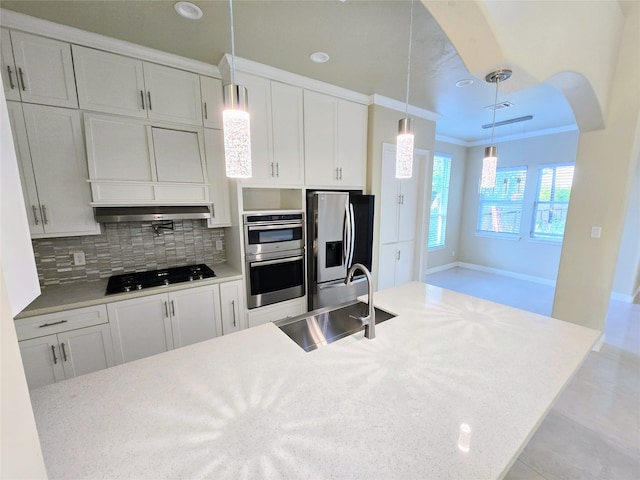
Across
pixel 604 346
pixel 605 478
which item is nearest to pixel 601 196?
pixel 604 346

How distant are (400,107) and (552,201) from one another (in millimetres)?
3500

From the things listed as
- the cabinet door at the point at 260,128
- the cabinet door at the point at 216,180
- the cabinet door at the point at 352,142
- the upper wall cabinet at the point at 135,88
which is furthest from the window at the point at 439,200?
the upper wall cabinet at the point at 135,88

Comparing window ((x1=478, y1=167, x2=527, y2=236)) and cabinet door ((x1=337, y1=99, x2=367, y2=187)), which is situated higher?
cabinet door ((x1=337, y1=99, x2=367, y2=187))

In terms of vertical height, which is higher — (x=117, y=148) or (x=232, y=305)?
(x=117, y=148)

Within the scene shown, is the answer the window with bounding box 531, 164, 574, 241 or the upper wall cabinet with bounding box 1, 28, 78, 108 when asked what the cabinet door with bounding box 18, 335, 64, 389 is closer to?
the upper wall cabinet with bounding box 1, 28, 78, 108

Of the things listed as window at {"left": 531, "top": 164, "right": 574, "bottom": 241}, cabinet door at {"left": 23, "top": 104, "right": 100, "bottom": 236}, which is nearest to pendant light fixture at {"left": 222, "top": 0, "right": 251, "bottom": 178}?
cabinet door at {"left": 23, "top": 104, "right": 100, "bottom": 236}

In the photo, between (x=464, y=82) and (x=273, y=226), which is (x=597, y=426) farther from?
(x=464, y=82)

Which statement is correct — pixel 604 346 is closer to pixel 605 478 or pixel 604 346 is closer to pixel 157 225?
pixel 605 478

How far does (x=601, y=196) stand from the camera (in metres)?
2.51

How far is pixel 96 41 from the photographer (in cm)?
189

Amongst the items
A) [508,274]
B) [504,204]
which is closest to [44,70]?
[504,204]

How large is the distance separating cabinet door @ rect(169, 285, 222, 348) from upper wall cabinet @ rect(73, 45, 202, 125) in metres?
1.49

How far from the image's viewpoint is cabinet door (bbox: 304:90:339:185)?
2.71 metres

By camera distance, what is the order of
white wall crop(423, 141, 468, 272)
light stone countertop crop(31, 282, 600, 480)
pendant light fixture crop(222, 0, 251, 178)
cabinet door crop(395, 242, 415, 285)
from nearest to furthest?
light stone countertop crop(31, 282, 600, 480) < pendant light fixture crop(222, 0, 251, 178) < cabinet door crop(395, 242, 415, 285) < white wall crop(423, 141, 468, 272)
